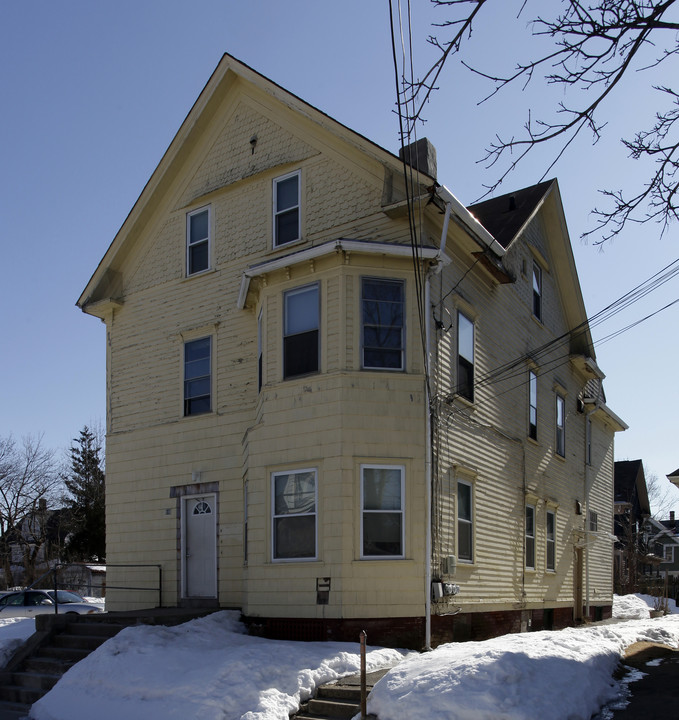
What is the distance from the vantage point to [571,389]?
23766 mm

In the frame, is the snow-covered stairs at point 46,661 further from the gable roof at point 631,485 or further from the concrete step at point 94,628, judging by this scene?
the gable roof at point 631,485

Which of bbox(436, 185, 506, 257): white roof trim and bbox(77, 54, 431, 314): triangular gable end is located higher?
bbox(77, 54, 431, 314): triangular gable end

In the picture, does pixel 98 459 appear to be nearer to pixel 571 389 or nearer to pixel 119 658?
pixel 571 389

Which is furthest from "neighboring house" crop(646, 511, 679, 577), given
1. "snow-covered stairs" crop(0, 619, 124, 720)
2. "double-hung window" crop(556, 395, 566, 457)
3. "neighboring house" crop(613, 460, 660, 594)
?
"snow-covered stairs" crop(0, 619, 124, 720)

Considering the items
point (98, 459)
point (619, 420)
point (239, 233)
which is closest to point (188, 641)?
point (239, 233)

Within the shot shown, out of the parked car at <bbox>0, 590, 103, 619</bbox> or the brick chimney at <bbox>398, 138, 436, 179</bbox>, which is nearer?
the brick chimney at <bbox>398, 138, 436, 179</bbox>

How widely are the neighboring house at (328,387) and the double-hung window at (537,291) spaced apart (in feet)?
0.29

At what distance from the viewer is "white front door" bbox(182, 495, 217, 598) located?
16359mm

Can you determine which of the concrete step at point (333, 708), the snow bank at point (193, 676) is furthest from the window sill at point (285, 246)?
the concrete step at point (333, 708)

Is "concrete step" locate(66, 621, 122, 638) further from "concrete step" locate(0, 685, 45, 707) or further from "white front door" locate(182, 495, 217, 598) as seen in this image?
"white front door" locate(182, 495, 217, 598)

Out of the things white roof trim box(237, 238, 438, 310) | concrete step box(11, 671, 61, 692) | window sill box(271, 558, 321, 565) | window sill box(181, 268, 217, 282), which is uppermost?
window sill box(181, 268, 217, 282)

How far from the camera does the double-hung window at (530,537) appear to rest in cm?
1864

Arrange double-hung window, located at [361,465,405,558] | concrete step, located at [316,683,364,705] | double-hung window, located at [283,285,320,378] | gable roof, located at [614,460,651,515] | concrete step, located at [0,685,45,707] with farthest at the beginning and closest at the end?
1. gable roof, located at [614,460,651,515]
2. double-hung window, located at [283,285,320,378]
3. double-hung window, located at [361,465,405,558]
4. concrete step, located at [0,685,45,707]
5. concrete step, located at [316,683,364,705]

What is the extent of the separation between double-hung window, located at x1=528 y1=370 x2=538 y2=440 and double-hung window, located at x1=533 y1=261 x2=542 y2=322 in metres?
1.66
